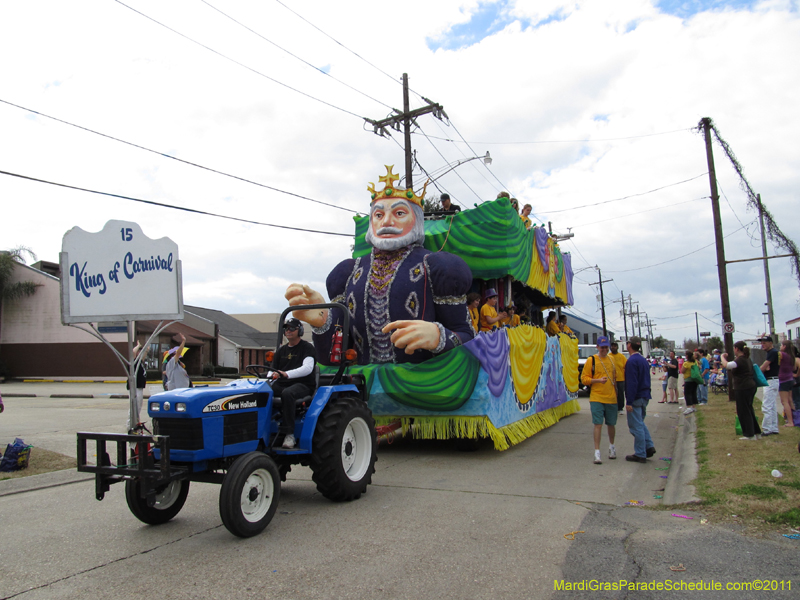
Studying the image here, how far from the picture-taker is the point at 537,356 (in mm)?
10875

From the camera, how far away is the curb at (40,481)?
627 centimetres

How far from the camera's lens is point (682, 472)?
6758 millimetres

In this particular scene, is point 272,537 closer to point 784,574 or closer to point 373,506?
point 373,506

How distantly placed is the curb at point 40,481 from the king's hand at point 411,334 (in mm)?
4166

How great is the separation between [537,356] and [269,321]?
132 ft

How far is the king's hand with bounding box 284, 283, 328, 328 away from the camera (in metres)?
8.42

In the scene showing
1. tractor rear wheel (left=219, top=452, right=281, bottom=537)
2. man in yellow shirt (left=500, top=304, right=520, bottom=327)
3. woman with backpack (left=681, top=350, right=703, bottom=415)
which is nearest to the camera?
tractor rear wheel (left=219, top=452, right=281, bottom=537)

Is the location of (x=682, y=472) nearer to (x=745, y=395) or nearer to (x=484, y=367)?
(x=745, y=395)

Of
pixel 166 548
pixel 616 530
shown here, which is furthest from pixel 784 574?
pixel 166 548

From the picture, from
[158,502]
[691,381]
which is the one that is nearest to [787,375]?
[691,381]

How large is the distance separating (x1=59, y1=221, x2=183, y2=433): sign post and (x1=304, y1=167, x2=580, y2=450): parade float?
249 centimetres

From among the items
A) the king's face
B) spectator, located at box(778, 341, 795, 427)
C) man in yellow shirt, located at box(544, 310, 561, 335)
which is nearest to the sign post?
the king's face

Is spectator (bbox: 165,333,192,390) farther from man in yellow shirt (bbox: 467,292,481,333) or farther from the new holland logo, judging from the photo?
man in yellow shirt (bbox: 467,292,481,333)

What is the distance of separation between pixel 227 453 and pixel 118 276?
146 inches
